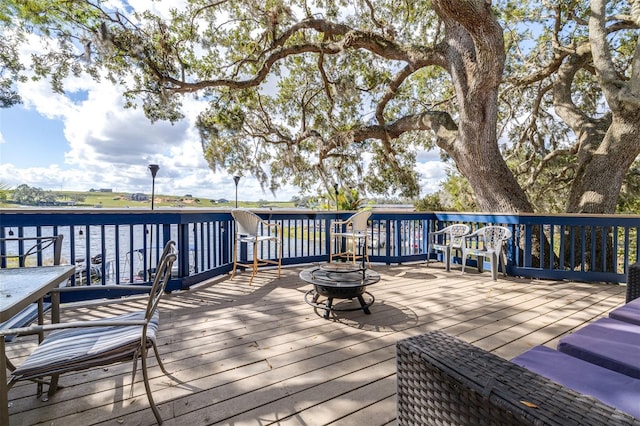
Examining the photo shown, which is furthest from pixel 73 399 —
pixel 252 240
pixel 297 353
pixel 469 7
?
pixel 469 7

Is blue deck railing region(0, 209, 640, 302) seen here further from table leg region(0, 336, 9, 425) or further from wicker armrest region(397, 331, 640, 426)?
wicker armrest region(397, 331, 640, 426)

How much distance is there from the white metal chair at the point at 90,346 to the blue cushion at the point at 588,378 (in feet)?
5.56

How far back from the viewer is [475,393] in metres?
0.77

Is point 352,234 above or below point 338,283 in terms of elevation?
above

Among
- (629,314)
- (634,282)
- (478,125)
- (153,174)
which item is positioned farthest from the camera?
(153,174)

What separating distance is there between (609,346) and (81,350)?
8.01 ft

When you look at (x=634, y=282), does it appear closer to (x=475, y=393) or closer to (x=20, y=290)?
(x=475, y=393)

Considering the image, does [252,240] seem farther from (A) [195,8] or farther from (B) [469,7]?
(A) [195,8]

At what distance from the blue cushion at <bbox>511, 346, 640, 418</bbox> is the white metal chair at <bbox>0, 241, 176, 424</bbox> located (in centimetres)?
170

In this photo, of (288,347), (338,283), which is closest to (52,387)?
(288,347)

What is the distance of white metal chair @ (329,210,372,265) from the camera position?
4938 millimetres

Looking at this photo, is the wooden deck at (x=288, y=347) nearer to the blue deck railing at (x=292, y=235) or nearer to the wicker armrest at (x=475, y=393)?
the blue deck railing at (x=292, y=235)

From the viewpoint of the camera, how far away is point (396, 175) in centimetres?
891

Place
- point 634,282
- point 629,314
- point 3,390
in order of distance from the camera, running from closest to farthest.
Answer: point 3,390 → point 629,314 → point 634,282
